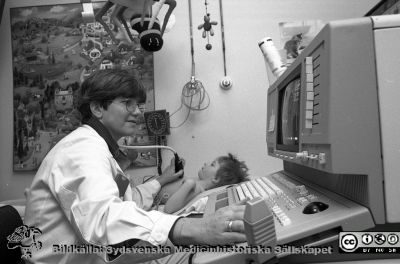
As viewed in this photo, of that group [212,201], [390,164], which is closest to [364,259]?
[390,164]

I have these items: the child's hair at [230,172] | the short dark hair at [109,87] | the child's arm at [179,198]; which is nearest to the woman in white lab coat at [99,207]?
the short dark hair at [109,87]

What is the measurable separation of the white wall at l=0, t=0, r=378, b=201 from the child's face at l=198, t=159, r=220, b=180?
15 centimetres

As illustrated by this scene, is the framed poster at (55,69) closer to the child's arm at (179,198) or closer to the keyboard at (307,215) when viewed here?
the child's arm at (179,198)

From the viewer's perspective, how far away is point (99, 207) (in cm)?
65

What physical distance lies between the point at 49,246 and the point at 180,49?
1.54 meters

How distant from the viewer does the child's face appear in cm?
184

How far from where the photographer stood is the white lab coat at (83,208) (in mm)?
631

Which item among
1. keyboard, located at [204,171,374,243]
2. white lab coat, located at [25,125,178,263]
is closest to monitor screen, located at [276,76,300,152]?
keyboard, located at [204,171,374,243]

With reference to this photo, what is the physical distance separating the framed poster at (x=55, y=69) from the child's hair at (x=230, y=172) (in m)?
0.65

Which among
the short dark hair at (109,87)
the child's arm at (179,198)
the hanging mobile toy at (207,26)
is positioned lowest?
the child's arm at (179,198)

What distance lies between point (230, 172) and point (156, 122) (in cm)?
56

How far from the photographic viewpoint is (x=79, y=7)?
213cm

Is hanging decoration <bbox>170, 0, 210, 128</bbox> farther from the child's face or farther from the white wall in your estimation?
the child's face

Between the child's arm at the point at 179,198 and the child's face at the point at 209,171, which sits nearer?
the child's arm at the point at 179,198
